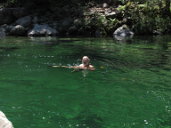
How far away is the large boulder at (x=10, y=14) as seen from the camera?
35.2m

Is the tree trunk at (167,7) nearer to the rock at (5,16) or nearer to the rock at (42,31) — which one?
the rock at (42,31)

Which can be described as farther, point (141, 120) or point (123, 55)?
point (123, 55)

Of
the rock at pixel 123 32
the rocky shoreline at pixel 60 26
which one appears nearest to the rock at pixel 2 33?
the rocky shoreline at pixel 60 26

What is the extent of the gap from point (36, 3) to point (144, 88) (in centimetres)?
2559

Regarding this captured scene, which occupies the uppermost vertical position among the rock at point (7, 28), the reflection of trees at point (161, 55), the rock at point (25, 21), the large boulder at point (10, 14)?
the large boulder at point (10, 14)

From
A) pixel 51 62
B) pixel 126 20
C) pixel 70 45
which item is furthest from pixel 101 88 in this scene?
pixel 126 20

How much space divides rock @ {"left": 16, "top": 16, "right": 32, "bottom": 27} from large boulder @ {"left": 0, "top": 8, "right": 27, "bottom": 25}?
4.33ft

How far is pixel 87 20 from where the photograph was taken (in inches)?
1298

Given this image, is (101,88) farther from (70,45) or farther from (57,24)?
(57,24)

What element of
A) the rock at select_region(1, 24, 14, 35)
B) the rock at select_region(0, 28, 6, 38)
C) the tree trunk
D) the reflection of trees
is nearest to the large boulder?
the rock at select_region(1, 24, 14, 35)

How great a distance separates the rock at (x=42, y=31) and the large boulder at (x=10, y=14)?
368 centimetres

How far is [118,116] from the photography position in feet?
32.3

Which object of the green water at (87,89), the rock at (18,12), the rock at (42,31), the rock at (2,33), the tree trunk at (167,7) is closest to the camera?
the green water at (87,89)

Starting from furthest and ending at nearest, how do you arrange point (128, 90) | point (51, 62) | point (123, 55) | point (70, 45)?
point (70, 45) → point (123, 55) → point (51, 62) → point (128, 90)
